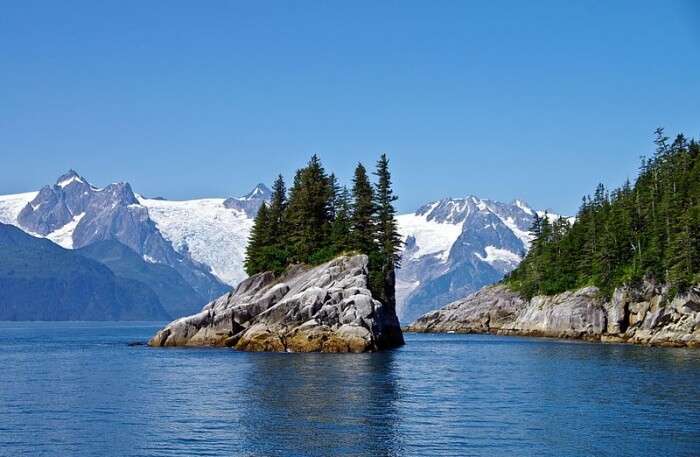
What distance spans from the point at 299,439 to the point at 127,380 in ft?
126

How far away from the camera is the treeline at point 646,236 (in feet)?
456

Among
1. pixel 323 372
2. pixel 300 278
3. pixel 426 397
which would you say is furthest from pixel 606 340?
pixel 426 397

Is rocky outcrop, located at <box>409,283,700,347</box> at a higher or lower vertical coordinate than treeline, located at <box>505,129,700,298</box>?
lower

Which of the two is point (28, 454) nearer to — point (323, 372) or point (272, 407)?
point (272, 407)

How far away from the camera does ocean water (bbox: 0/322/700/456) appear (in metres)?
52.3

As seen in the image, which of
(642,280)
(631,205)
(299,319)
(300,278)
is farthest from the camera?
(631,205)

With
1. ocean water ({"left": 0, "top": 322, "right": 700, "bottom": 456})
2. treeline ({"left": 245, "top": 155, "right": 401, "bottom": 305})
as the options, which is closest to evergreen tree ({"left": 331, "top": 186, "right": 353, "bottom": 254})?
treeline ({"left": 245, "top": 155, "right": 401, "bottom": 305})

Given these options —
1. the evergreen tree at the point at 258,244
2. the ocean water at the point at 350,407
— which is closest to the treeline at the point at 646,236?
the ocean water at the point at 350,407

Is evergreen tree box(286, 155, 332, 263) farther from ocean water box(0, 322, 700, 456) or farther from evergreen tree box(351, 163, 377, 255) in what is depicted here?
ocean water box(0, 322, 700, 456)

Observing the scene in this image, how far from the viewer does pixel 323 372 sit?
89625 millimetres

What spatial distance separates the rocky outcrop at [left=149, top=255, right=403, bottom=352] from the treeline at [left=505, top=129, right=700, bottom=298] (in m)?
44.6

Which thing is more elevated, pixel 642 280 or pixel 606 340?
pixel 642 280

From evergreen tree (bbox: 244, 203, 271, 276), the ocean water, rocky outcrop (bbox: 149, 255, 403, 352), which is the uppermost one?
evergreen tree (bbox: 244, 203, 271, 276)

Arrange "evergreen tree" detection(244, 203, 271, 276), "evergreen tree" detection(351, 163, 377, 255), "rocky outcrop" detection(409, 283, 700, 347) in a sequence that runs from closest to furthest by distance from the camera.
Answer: "rocky outcrop" detection(409, 283, 700, 347) < "evergreen tree" detection(351, 163, 377, 255) < "evergreen tree" detection(244, 203, 271, 276)
